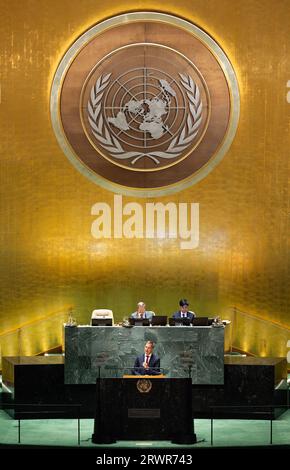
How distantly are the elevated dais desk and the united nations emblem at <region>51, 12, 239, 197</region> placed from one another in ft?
8.47

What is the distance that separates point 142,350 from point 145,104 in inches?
143

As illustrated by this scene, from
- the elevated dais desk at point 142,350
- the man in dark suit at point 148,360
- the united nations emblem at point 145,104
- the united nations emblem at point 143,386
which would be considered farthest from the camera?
the united nations emblem at point 145,104

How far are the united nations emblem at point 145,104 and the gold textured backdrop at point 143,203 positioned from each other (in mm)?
158

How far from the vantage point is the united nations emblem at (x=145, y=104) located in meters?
14.7

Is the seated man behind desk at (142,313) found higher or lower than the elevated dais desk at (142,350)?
higher

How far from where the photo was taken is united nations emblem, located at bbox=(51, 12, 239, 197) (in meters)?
14.7

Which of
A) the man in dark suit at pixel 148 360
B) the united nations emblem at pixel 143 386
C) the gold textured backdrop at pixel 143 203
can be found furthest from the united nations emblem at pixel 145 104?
the united nations emblem at pixel 143 386

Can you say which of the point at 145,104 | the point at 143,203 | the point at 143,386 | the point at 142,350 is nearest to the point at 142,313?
the point at 142,350

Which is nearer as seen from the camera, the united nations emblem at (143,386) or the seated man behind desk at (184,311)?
the united nations emblem at (143,386)

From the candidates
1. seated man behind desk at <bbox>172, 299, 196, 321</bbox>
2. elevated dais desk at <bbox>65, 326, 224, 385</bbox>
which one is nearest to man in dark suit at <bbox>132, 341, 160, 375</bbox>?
elevated dais desk at <bbox>65, 326, 224, 385</bbox>

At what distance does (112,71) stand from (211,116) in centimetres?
149

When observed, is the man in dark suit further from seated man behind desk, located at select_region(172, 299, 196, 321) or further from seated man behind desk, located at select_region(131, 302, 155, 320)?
seated man behind desk, located at select_region(172, 299, 196, 321)

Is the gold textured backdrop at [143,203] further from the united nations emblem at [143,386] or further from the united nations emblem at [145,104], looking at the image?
the united nations emblem at [143,386]

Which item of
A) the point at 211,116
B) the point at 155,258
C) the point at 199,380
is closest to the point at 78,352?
the point at 199,380
